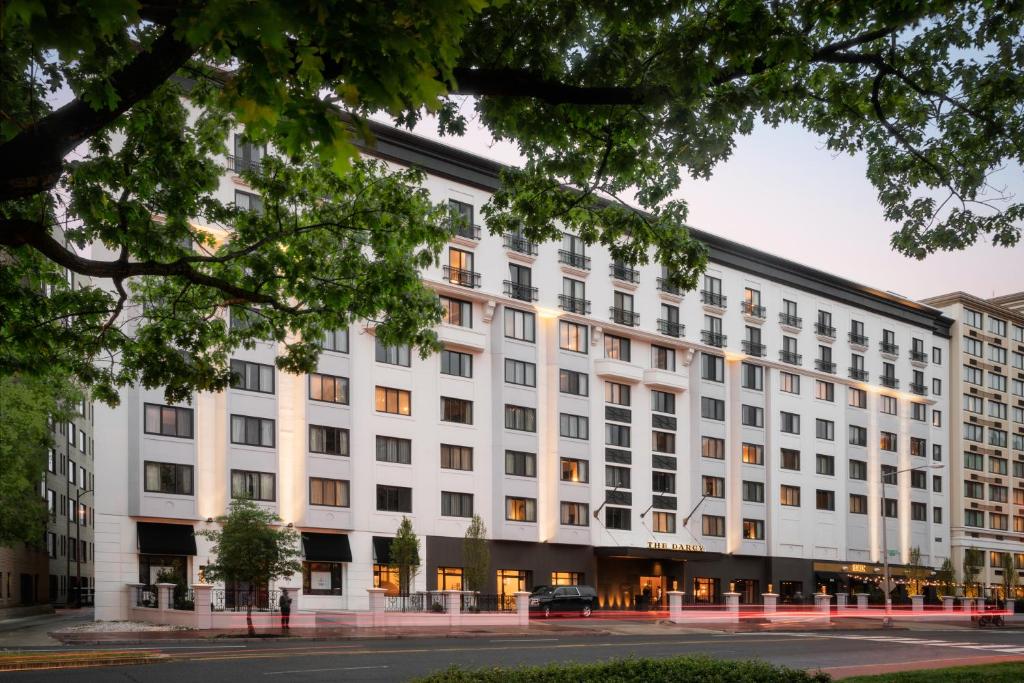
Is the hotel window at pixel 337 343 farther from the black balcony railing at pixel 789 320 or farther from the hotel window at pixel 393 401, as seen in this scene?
the black balcony railing at pixel 789 320

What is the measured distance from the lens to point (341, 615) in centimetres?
4678

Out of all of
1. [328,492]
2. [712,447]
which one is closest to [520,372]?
[328,492]

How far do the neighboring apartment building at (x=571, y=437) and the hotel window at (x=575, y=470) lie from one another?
4.5 inches

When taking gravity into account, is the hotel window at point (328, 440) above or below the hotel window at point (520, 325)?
below

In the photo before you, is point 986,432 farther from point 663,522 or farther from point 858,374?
point 663,522

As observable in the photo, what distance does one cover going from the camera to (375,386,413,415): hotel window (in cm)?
5188

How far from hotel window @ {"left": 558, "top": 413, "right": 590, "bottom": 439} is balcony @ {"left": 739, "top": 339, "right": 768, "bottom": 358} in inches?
600

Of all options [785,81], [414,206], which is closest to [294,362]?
[414,206]

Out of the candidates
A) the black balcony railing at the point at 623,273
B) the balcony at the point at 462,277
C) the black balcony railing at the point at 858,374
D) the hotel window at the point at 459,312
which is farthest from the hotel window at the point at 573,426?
the black balcony railing at the point at 858,374

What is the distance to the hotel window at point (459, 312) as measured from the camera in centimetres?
5431

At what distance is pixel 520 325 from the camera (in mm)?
57281

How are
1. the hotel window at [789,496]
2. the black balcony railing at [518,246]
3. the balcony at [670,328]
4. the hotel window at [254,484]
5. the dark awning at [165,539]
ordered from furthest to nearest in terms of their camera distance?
the hotel window at [789,496]
the balcony at [670,328]
the black balcony railing at [518,246]
the hotel window at [254,484]
the dark awning at [165,539]

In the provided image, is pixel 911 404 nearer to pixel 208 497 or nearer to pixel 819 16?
pixel 208 497

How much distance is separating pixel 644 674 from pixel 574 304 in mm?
45909
